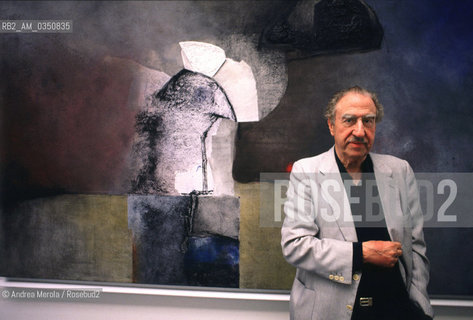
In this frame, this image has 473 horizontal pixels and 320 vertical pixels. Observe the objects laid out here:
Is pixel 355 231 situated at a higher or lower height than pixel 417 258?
higher

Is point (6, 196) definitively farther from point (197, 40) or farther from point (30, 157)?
point (197, 40)

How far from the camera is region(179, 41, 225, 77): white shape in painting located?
2168 mm

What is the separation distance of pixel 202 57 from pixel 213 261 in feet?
4.64

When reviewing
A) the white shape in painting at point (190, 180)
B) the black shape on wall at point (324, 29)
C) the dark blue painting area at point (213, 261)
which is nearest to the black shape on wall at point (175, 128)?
the white shape in painting at point (190, 180)

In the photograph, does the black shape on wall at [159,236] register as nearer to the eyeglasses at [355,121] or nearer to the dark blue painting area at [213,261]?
the dark blue painting area at [213,261]

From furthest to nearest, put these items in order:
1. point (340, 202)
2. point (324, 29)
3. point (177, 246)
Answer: point (177, 246)
point (324, 29)
point (340, 202)

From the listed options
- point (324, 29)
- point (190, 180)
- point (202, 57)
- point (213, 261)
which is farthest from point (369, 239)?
point (202, 57)

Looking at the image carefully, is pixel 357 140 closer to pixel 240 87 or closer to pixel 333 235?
pixel 333 235

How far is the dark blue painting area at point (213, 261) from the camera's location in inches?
85.3

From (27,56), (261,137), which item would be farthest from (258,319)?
(27,56)

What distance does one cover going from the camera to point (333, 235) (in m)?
1.53

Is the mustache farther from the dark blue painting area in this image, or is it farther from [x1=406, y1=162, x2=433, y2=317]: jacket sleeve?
the dark blue painting area

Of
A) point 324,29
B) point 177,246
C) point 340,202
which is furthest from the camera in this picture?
point 177,246

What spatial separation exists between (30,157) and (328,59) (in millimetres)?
2251
